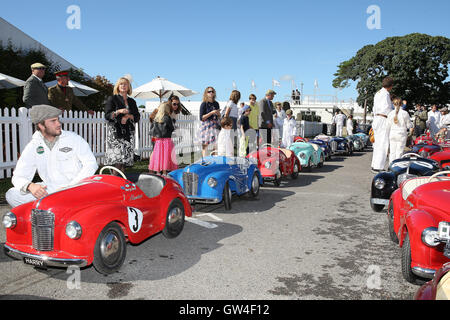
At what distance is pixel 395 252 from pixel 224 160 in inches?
128

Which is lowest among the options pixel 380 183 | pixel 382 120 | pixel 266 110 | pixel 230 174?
pixel 380 183

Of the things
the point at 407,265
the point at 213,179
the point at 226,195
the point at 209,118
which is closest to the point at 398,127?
the point at 209,118

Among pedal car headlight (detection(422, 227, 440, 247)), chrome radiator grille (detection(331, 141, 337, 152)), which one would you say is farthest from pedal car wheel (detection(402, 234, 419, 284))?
chrome radiator grille (detection(331, 141, 337, 152))

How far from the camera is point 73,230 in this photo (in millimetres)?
3236

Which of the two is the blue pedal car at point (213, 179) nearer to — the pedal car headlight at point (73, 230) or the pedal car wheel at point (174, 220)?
the pedal car wheel at point (174, 220)

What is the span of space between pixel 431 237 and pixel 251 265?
5.46 ft

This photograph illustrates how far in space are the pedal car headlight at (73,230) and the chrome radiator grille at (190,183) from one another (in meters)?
2.80

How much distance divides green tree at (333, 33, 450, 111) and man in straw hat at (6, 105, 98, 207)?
3836 cm

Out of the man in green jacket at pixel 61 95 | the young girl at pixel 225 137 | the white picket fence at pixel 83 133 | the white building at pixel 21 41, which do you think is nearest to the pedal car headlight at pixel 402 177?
the young girl at pixel 225 137

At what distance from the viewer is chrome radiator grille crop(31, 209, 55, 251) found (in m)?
3.30

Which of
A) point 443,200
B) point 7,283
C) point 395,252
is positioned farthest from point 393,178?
point 7,283

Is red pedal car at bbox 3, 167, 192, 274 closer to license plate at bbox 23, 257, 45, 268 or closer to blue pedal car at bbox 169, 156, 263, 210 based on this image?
license plate at bbox 23, 257, 45, 268

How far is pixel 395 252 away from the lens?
4355 mm

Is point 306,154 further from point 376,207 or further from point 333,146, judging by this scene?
point 333,146
